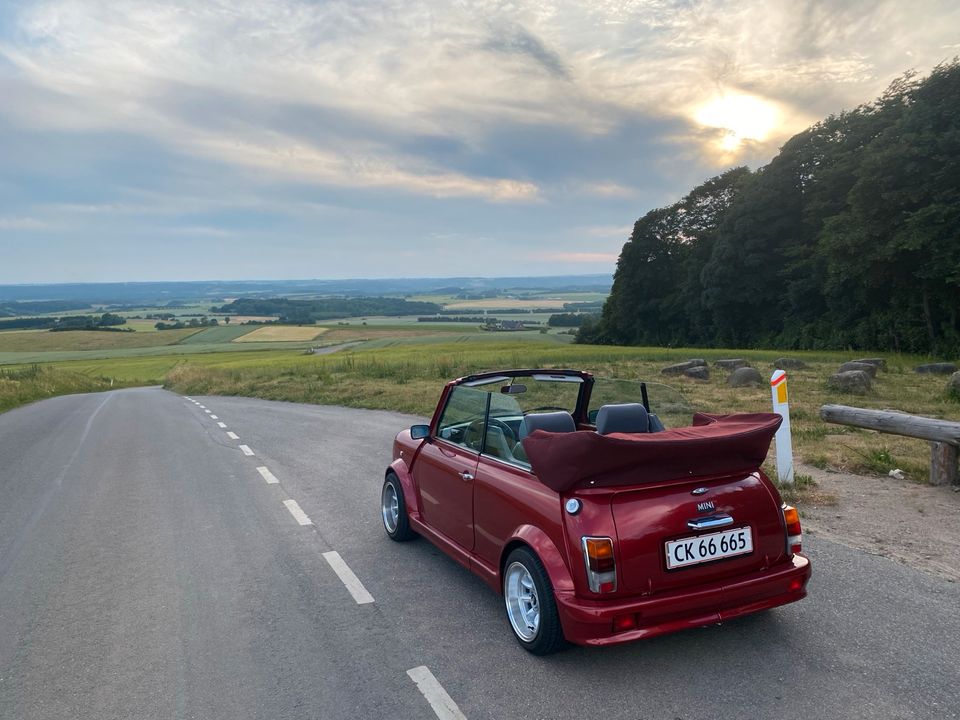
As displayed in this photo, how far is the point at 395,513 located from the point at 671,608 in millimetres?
3126

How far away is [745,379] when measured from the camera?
766 inches

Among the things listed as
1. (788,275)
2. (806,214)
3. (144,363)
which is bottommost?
(144,363)

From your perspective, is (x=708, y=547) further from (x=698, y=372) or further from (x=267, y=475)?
(x=698, y=372)

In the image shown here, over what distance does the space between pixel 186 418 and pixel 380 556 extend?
44.5 ft

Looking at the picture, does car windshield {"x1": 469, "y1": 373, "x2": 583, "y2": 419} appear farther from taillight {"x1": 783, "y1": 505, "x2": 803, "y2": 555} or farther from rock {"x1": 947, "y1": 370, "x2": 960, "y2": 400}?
rock {"x1": 947, "y1": 370, "x2": 960, "y2": 400}

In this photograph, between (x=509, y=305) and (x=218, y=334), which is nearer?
(x=218, y=334)

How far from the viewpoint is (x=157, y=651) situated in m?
4.05

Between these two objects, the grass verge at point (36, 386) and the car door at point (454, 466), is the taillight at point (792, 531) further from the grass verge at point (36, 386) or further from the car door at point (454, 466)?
the grass verge at point (36, 386)

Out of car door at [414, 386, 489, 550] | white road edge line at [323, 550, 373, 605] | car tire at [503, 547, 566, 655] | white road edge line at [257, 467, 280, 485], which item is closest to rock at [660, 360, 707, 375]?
white road edge line at [257, 467, 280, 485]

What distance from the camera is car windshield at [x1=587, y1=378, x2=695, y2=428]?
15.8 ft

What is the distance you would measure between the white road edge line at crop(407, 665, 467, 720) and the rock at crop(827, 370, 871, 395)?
1563cm

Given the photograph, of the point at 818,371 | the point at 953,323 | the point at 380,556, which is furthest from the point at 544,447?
the point at 953,323

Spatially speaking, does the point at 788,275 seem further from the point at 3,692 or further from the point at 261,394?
the point at 3,692

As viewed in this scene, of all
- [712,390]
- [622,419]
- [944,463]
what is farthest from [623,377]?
[622,419]
